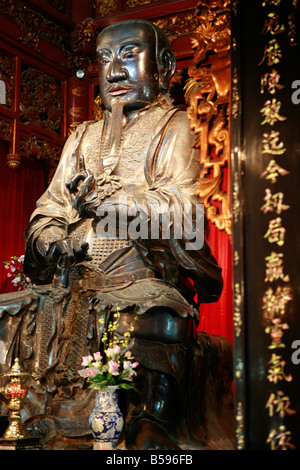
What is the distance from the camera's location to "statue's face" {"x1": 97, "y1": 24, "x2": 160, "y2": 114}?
4.88 meters

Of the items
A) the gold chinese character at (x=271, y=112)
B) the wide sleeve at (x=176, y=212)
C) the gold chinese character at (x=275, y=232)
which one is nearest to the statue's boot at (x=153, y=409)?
the wide sleeve at (x=176, y=212)

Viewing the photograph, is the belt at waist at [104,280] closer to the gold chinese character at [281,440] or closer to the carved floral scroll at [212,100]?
the carved floral scroll at [212,100]

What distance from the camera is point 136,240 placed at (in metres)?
4.34

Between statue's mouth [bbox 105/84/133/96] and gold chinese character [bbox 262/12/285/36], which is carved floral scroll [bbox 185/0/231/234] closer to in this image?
gold chinese character [bbox 262/12/285/36]

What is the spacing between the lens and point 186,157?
4562 mm

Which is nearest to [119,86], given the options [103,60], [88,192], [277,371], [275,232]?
[103,60]

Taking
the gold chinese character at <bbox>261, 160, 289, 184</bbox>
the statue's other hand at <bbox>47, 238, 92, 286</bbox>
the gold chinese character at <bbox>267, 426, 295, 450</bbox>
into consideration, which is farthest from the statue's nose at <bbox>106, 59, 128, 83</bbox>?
the gold chinese character at <bbox>267, 426, 295, 450</bbox>

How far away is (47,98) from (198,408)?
315 centimetres

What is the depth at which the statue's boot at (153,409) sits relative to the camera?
139 inches

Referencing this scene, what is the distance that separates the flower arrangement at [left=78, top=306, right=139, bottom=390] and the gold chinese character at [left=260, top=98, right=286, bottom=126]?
1288mm

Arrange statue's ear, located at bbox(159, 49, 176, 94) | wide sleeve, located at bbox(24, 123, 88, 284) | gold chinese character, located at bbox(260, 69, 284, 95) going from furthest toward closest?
statue's ear, located at bbox(159, 49, 176, 94), wide sleeve, located at bbox(24, 123, 88, 284), gold chinese character, located at bbox(260, 69, 284, 95)

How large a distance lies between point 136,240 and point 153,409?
1046mm

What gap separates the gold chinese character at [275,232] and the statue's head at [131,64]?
7.59 feet
